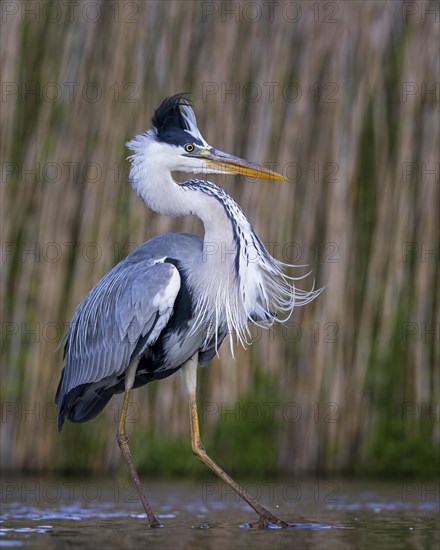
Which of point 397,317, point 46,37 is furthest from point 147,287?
point 46,37

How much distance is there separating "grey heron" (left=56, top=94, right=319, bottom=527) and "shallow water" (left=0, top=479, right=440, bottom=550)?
0.36 m

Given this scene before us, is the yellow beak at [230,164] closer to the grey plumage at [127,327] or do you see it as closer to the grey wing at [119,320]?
the grey plumage at [127,327]

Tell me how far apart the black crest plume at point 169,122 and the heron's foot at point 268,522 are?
6.28 feet

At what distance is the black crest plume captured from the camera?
6.05 m

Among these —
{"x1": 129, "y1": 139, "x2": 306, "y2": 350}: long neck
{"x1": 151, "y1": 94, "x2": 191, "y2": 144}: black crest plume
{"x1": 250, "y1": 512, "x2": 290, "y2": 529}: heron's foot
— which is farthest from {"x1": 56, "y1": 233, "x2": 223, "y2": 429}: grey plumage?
{"x1": 250, "y1": 512, "x2": 290, "y2": 529}: heron's foot

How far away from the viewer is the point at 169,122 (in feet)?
20.1

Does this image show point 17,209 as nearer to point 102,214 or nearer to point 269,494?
point 102,214

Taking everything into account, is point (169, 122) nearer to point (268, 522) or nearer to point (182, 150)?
point (182, 150)

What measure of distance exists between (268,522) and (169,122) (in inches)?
81.3

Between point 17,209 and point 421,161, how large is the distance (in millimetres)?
2628

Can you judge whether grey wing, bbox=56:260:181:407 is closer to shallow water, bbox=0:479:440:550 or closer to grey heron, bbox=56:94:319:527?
grey heron, bbox=56:94:319:527

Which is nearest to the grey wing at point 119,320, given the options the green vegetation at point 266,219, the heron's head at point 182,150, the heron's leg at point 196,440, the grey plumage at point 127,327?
the grey plumage at point 127,327

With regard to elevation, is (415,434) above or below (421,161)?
below

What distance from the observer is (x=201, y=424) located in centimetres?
752
